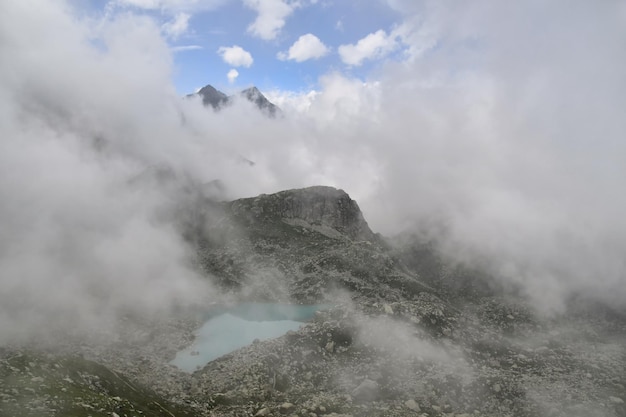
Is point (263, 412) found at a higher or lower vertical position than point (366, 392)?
lower

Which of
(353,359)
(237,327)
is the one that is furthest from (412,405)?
(237,327)

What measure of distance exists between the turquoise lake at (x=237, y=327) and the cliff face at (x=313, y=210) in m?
55.2

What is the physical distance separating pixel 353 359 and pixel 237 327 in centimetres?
3464

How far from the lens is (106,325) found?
86.7 meters

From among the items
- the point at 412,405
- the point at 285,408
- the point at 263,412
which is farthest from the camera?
the point at 412,405

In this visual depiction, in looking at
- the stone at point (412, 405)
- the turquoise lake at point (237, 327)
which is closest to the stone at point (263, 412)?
the stone at point (412, 405)

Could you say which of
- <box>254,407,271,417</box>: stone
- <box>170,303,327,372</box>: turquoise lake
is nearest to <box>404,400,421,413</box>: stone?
<box>254,407,271,417</box>: stone

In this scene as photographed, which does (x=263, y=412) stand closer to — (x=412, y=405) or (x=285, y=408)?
(x=285, y=408)

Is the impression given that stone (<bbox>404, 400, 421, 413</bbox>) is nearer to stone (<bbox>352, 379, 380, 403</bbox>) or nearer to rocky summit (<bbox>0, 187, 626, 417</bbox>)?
rocky summit (<bbox>0, 187, 626, 417</bbox>)

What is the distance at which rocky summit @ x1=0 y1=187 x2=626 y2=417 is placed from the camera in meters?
58.9

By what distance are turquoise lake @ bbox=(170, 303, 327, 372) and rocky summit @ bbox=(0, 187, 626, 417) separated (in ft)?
A: 10.1

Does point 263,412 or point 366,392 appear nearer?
point 263,412

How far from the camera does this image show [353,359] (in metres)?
77.8

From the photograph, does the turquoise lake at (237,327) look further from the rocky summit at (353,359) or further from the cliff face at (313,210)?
the cliff face at (313,210)
